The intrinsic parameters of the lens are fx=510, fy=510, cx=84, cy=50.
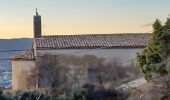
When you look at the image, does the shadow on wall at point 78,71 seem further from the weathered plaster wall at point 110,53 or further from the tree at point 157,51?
the tree at point 157,51

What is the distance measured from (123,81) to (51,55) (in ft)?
16.0

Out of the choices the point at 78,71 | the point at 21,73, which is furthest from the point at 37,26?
the point at 78,71

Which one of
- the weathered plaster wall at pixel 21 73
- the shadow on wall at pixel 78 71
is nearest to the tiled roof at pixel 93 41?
the shadow on wall at pixel 78 71

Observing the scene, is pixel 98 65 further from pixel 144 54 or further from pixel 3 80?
pixel 144 54

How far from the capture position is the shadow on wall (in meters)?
32.6

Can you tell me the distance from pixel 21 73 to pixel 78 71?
380 cm

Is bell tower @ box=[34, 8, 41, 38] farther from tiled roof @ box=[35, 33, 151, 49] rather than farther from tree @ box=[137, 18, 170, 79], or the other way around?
tree @ box=[137, 18, 170, 79]

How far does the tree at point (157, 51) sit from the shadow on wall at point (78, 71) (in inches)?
399

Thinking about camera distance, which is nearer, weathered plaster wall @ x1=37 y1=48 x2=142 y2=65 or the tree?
the tree

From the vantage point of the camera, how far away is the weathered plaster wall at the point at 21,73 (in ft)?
111

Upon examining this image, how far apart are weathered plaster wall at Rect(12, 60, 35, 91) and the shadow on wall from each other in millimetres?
466

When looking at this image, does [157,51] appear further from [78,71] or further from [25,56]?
[25,56]

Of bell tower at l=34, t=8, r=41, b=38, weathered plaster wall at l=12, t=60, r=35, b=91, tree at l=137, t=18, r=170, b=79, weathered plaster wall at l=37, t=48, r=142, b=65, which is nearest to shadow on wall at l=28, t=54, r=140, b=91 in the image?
weathered plaster wall at l=37, t=48, r=142, b=65

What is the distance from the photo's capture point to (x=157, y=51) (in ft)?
70.4
